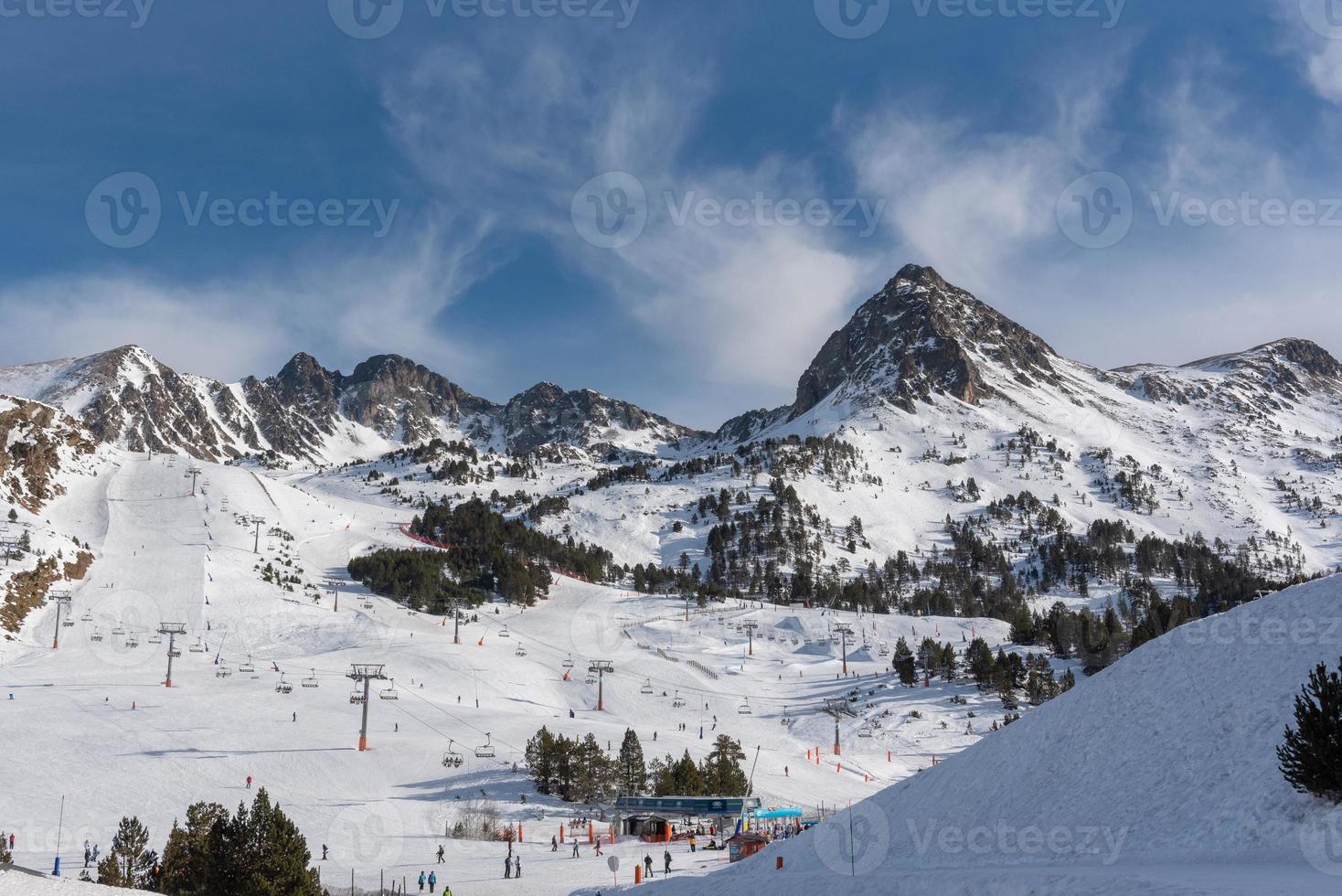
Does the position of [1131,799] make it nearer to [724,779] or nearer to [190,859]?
[190,859]

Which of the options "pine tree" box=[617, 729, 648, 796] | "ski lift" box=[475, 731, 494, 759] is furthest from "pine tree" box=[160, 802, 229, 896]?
"pine tree" box=[617, 729, 648, 796]

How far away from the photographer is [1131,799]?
21719 mm

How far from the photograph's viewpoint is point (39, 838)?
4238cm

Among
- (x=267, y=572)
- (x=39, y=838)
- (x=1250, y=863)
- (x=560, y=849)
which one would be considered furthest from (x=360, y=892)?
(x=267, y=572)

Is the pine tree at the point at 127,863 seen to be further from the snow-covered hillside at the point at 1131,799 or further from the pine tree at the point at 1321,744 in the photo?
the pine tree at the point at 1321,744

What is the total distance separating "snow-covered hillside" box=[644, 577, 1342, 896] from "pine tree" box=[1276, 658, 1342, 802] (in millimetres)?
470

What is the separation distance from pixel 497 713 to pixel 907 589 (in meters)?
137

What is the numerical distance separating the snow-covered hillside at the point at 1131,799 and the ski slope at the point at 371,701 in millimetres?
16308

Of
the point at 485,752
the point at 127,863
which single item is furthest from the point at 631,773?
the point at 127,863

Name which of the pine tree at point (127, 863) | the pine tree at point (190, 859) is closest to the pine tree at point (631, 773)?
the pine tree at point (127, 863)

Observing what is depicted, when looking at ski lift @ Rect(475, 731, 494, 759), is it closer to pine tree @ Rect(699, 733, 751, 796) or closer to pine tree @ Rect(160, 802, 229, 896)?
pine tree @ Rect(699, 733, 751, 796)

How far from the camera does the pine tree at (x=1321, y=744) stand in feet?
56.3

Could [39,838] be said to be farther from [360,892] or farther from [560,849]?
[560,849]

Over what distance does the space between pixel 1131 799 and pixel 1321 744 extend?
216 inches
